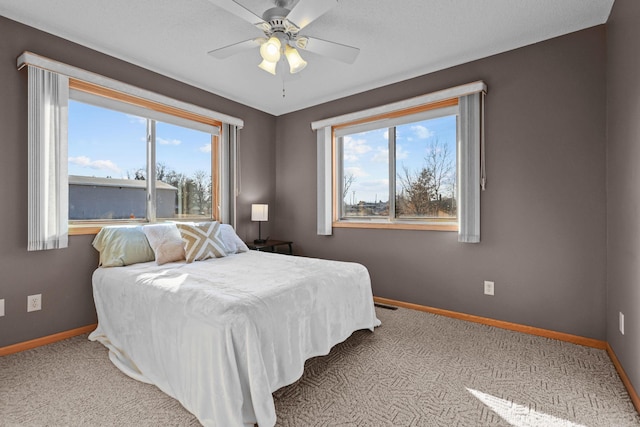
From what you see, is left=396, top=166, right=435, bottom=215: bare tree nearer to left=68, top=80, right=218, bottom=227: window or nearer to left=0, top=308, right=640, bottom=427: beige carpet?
left=0, top=308, right=640, bottom=427: beige carpet

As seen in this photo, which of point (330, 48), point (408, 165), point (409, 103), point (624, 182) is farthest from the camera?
point (408, 165)

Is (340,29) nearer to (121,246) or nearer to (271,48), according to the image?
(271,48)

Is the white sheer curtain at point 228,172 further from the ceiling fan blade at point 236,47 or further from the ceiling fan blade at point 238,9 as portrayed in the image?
the ceiling fan blade at point 238,9

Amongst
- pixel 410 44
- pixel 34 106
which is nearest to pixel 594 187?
pixel 410 44

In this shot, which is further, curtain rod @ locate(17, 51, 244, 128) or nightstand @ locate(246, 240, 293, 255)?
nightstand @ locate(246, 240, 293, 255)

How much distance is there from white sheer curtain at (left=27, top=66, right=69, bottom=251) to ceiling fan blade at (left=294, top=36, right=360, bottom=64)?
78.2 inches

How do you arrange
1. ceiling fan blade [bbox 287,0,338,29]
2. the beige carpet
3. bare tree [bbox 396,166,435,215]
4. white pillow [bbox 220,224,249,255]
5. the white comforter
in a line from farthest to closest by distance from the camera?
1. bare tree [bbox 396,166,435,215]
2. white pillow [bbox 220,224,249,255]
3. ceiling fan blade [bbox 287,0,338,29]
4. the beige carpet
5. the white comforter

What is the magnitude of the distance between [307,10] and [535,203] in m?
2.38

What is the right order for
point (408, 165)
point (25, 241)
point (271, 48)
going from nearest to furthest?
point (271, 48), point (25, 241), point (408, 165)

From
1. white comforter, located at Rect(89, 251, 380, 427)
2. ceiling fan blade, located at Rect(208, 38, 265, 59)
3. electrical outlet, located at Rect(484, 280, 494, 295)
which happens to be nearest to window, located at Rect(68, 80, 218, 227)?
white comforter, located at Rect(89, 251, 380, 427)

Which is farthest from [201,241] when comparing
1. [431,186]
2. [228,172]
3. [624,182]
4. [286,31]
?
[624,182]

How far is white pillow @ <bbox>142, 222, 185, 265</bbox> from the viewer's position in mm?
2713

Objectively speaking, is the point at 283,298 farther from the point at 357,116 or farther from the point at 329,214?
the point at 357,116

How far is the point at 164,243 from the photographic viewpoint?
9.10 ft
